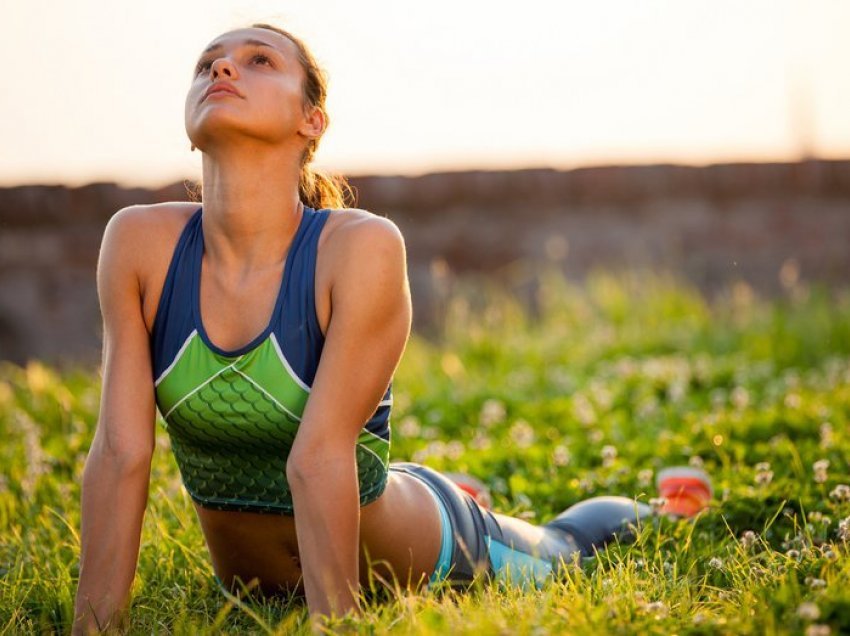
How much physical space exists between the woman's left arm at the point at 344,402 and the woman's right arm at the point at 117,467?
416 millimetres

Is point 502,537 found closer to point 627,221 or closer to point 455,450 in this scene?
point 455,450

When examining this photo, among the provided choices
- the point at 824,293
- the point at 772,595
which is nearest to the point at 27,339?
the point at 824,293

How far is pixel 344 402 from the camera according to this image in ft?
8.54

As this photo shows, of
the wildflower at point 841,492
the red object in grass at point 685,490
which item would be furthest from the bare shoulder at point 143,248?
the wildflower at point 841,492

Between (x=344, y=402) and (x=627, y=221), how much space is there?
724 centimetres

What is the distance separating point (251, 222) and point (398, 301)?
41 centimetres

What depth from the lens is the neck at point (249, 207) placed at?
278 centimetres

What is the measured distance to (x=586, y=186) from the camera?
9.50m

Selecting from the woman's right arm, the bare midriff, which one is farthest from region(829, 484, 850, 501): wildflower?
the woman's right arm

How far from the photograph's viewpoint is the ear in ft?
9.38

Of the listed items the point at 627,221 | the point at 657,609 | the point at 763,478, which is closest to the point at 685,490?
the point at 763,478

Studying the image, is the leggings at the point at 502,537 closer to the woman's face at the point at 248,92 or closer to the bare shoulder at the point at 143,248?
the bare shoulder at the point at 143,248

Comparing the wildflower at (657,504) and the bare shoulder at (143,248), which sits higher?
the bare shoulder at (143,248)

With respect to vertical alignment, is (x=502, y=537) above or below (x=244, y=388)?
below
